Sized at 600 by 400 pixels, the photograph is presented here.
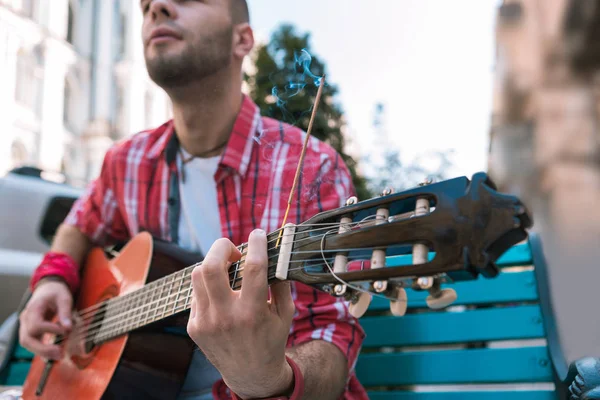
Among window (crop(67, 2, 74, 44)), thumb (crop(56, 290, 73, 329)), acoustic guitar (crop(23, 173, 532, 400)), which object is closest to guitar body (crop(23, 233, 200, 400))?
acoustic guitar (crop(23, 173, 532, 400))

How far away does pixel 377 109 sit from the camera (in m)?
3.45

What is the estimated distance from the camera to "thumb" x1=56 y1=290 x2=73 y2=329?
1.54 m

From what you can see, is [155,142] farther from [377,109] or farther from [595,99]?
[595,99]

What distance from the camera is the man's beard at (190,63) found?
1.35 meters

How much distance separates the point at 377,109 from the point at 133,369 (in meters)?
2.57

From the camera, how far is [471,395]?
1521 millimetres

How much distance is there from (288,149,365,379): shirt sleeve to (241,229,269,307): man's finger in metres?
0.39

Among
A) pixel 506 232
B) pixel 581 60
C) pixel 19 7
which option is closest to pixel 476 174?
pixel 506 232

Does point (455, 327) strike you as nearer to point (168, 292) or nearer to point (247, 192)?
point (247, 192)

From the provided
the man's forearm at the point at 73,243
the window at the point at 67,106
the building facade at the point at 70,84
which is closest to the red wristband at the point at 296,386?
the man's forearm at the point at 73,243

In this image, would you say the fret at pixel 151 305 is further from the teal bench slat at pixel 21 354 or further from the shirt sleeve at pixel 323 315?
the teal bench slat at pixel 21 354

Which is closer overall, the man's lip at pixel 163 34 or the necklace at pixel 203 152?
the man's lip at pixel 163 34

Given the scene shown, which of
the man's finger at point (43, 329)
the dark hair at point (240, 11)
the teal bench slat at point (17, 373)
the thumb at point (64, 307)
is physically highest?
the dark hair at point (240, 11)

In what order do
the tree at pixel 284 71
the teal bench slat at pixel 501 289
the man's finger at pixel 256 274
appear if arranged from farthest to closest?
1. the tree at pixel 284 71
2. the teal bench slat at pixel 501 289
3. the man's finger at pixel 256 274
